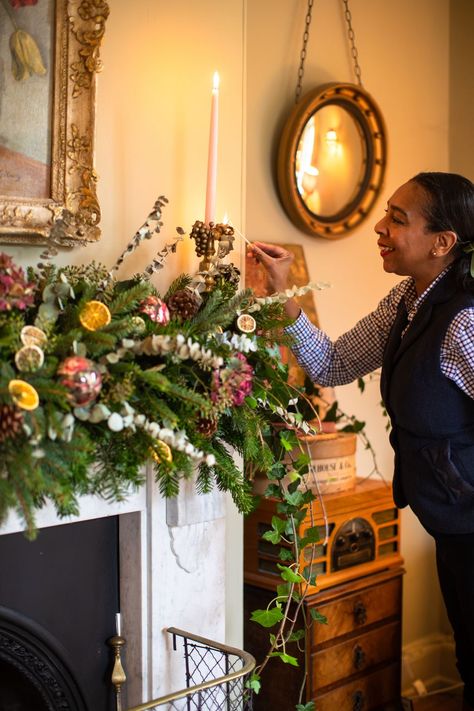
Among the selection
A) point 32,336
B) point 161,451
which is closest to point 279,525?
point 161,451

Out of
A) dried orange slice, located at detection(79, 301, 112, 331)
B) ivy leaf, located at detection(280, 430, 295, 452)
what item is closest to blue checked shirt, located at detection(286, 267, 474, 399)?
ivy leaf, located at detection(280, 430, 295, 452)

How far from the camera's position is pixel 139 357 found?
1.52 m

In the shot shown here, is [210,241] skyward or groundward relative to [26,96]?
groundward

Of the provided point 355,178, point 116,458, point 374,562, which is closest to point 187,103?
point 116,458

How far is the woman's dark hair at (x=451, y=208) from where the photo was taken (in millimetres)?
1993

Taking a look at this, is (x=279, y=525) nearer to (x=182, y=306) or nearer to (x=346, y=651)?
(x=182, y=306)

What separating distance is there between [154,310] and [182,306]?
0.11 meters

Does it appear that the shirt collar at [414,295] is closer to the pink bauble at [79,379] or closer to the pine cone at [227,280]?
the pine cone at [227,280]

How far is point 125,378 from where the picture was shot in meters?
1.38

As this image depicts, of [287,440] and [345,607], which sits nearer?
[287,440]

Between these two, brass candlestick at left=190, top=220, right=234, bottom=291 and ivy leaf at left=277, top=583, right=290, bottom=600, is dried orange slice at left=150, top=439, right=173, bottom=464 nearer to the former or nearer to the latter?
brass candlestick at left=190, top=220, right=234, bottom=291

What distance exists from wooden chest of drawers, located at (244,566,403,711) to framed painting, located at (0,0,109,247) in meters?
1.29

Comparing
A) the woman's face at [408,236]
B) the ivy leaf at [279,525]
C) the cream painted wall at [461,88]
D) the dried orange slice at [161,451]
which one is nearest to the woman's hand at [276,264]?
the woman's face at [408,236]

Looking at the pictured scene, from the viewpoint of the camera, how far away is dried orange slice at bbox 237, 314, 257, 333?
1617mm
